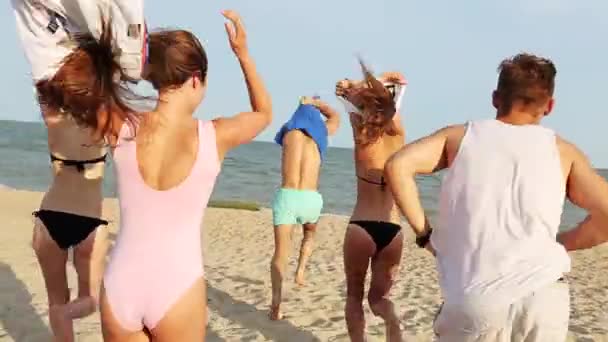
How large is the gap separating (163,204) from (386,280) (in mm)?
2573

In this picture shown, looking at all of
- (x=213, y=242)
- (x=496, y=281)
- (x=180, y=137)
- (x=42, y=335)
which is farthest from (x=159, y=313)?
(x=213, y=242)

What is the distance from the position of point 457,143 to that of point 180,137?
3.61 feet

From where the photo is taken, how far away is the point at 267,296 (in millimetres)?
8062

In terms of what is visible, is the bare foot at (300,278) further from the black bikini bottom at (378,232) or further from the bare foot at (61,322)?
the bare foot at (61,322)

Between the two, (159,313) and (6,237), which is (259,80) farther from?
(6,237)

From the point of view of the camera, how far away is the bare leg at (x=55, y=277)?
4.32m

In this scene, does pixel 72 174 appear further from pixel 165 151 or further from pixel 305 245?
pixel 305 245

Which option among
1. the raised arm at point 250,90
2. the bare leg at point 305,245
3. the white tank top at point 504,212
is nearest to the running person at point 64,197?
the raised arm at point 250,90

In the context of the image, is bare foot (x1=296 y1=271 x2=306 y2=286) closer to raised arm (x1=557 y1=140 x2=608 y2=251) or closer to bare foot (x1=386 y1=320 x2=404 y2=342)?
bare foot (x1=386 y1=320 x2=404 y2=342)

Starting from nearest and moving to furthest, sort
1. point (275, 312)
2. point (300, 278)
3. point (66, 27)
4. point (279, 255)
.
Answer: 1. point (66, 27)
2. point (279, 255)
3. point (275, 312)
4. point (300, 278)

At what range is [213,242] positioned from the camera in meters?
13.7

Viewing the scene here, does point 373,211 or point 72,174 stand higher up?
point 72,174

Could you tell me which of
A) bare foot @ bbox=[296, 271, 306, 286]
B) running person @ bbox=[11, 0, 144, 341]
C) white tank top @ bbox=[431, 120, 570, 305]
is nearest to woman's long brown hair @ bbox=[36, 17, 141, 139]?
running person @ bbox=[11, 0, 144, 341]

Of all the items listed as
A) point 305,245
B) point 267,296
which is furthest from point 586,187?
point 267,296
